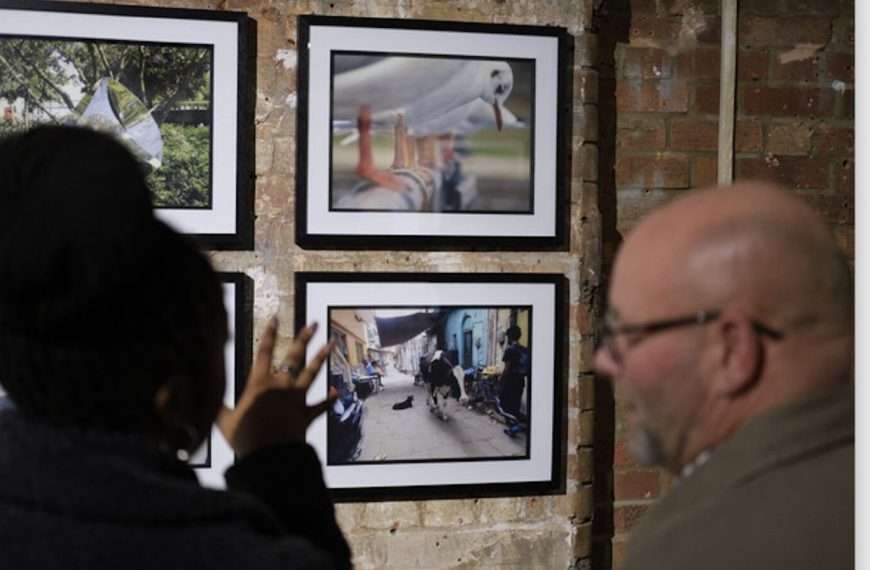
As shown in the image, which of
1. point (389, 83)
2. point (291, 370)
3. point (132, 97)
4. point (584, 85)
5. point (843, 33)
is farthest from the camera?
point (843, 33)

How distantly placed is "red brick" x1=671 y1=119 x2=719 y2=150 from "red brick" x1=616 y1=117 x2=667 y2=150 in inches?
1.3

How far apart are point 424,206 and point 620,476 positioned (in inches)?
32.0

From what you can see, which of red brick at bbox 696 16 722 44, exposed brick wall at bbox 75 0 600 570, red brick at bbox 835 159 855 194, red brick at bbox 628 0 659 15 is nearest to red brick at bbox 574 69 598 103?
exposed brick wall at bbox 75 0 600 570

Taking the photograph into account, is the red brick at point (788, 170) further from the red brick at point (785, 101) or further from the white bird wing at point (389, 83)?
the white bird wing at point (389, 83)

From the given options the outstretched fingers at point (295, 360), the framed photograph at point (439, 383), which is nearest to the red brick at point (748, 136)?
the framed photograph at point (439, 383)

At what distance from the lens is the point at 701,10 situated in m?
2.87

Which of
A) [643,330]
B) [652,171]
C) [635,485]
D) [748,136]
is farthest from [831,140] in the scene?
[643,330]

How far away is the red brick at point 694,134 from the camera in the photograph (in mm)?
2859

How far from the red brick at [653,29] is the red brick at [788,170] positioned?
348mm

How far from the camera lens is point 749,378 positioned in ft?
3.33

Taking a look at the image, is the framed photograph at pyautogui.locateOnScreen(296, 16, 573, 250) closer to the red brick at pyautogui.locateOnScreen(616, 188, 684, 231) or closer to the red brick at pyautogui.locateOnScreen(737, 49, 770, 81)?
the red brick at pyautogui.locateOnScreen(616, 188, 684, 231)

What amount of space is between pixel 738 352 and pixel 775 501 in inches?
5.0

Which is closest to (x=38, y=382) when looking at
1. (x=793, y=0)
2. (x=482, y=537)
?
(x=482, y=537)

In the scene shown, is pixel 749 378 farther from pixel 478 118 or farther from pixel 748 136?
pixel 748 136
